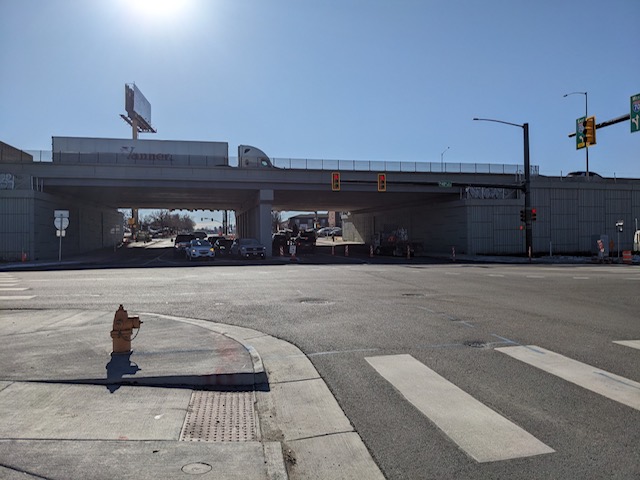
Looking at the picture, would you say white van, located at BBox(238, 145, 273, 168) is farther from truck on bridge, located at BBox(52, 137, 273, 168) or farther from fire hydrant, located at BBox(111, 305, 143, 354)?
fire hydrant, located at BBox(111, 305, 143, 354)

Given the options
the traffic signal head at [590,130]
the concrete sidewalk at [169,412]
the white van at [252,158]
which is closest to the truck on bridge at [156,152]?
the white van at [252,158]

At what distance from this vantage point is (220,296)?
14484 mm

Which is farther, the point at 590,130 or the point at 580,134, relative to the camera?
the point at 580,134

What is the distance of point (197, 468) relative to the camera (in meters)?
4.03

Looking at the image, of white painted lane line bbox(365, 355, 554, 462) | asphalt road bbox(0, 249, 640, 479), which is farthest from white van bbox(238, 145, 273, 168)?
white painted lane line bbox(365, 355, 554, 462)

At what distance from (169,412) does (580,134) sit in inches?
902

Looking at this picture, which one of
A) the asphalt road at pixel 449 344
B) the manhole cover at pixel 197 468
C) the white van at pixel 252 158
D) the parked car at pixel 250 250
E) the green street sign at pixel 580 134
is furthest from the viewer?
the white van at pixel 252 158

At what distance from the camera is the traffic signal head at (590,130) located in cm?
2253

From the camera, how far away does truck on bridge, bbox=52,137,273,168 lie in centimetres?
3825

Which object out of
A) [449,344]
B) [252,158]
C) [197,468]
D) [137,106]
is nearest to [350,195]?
[252,158]

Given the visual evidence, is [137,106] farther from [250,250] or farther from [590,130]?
[590,130]

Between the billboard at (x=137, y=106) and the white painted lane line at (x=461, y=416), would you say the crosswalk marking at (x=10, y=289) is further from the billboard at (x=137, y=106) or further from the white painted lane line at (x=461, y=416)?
the billboard at (x=137, y=106)

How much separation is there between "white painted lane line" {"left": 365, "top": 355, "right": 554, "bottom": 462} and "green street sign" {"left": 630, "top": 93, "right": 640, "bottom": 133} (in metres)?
17.2

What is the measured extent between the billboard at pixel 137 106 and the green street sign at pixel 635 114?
74.9 meters
